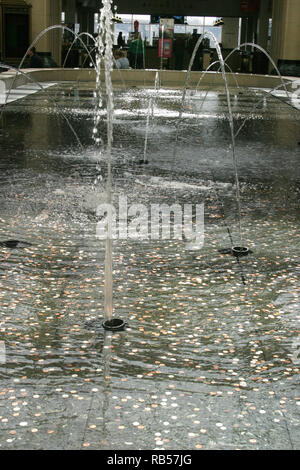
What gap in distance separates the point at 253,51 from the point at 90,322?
98.1ft

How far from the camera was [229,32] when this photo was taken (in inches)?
1446

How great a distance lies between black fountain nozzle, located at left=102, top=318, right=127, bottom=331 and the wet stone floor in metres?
0.04

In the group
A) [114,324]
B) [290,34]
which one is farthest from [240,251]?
[290,34]

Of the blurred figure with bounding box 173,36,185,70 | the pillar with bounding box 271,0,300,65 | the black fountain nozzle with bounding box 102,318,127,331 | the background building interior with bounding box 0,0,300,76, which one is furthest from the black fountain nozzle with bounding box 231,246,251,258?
the blurred figure with bounding box 173,36,185,70

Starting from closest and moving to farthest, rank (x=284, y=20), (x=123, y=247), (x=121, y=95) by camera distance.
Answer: (x=123, y=247) → (x=121, y=95) → (x=284, y=20)

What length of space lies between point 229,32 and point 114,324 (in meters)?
35.2

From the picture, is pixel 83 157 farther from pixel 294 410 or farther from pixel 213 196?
pixel 294 410

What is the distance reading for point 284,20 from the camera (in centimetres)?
2570

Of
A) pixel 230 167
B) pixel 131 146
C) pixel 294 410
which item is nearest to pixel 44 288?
pixel 294 410

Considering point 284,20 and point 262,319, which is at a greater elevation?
point 284,20

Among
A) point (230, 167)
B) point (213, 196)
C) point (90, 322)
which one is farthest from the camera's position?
point (230, 167)

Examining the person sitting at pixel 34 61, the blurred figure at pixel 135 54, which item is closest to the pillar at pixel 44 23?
the person sitting at pixel 34 61

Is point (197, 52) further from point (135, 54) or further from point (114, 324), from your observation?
point (114, 324)

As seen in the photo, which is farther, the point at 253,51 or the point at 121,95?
the point at 253,51
